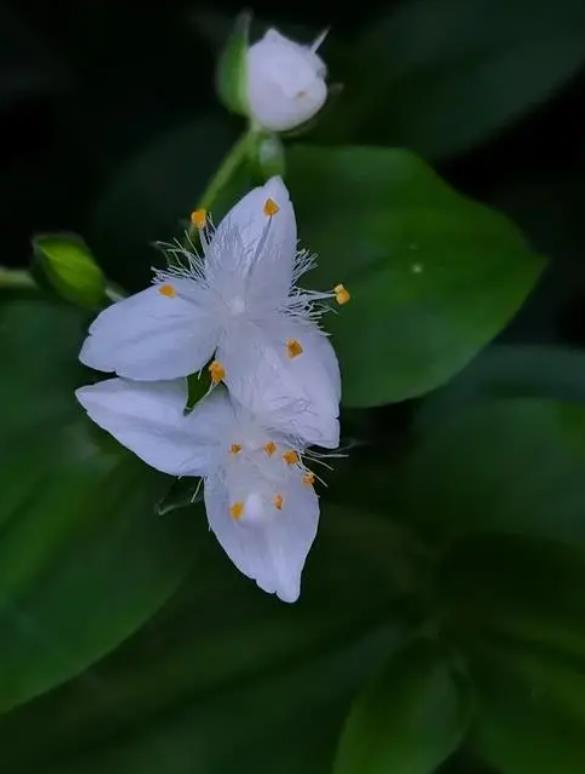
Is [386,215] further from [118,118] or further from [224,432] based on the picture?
[118,118]

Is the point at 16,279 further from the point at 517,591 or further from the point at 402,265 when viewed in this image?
the point at 517,591

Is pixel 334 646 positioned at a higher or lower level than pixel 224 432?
lower

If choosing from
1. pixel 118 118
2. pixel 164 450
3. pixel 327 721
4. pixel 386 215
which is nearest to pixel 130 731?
pixel 327 721

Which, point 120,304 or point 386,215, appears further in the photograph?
point 386,215

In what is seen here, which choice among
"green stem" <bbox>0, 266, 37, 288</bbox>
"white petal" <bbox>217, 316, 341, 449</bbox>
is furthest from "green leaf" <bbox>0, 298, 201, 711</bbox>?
"white petal" <bbox>217, 316, 341, 449</bbox>

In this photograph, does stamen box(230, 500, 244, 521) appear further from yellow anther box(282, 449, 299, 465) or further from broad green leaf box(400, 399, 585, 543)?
broad green leaf box(400, 399, 585, 543)
